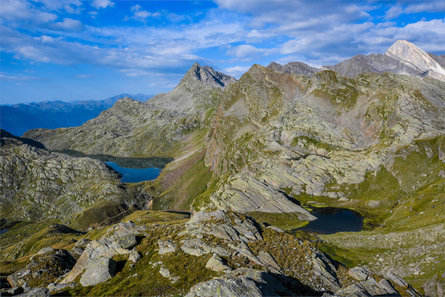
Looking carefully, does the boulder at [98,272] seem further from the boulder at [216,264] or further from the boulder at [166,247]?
the boulder at [216,264]

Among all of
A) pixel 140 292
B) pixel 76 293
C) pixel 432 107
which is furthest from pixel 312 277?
pixel 432 107

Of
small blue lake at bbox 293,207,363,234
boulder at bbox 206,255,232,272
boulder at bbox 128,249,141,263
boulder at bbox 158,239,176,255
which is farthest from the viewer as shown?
Answer: small blue lake at bbox 293,207,363,234

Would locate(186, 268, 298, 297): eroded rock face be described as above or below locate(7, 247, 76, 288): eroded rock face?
above

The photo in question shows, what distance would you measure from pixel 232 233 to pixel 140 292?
19360 mm

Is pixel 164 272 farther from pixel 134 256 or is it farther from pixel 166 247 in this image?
pixel 134 256

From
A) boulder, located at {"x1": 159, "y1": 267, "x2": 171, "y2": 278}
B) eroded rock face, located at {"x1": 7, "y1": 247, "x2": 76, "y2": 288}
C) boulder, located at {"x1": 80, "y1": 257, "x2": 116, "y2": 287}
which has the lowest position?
eroded rock face, located at {"x1": 7, "y1": 247, "x2": 76, "y2": 288}

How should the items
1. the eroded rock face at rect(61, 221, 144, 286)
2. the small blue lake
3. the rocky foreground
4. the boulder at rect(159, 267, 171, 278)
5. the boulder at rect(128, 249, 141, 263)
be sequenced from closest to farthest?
the rocky foreground < the boulder at rect(159, 267, 171, 278) < the eroded rock face at rect(61, 221, 144, 286) < the boulder at rect(128, 249, 141, 263) < the small blue lake

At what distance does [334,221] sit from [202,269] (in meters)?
133

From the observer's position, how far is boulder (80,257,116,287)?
3591 cm

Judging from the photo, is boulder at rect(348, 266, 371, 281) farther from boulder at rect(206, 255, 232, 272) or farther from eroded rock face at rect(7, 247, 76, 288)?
eroded rock face at rect(7, 247, 76, 288)

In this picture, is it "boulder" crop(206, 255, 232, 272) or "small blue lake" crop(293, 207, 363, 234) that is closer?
"boulder" crop(206, 255, 232, 272)

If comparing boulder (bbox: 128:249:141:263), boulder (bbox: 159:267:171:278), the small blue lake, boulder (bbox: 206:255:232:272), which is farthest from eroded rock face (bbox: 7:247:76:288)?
the small blue lake

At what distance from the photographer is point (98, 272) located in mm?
36656

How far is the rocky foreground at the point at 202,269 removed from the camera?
31.7 metres
